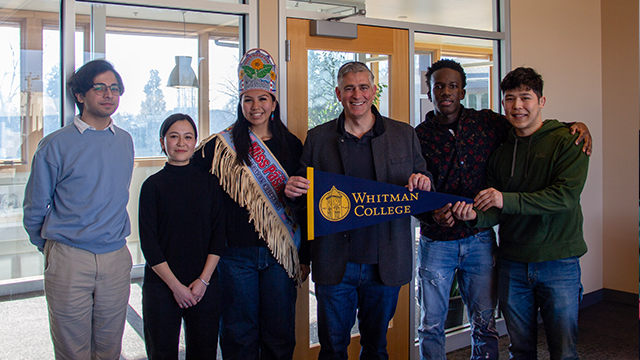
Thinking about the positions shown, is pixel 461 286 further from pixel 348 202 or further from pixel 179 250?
pixel 179 250

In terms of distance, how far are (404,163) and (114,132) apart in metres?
1.22

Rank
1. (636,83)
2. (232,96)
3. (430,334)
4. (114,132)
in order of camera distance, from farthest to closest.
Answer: (636,83) < (232,96) < (430,334) < (114,132)

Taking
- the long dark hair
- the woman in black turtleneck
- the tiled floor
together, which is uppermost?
the long dark hair

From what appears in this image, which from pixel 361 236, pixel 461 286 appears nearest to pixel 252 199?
pixel 361 236

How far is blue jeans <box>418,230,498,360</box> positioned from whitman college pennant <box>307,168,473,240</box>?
0.43 metres

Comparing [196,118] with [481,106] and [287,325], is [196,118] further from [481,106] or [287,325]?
[481,106]

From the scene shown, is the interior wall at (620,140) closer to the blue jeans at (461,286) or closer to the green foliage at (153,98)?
the blue jeans at (461,286)

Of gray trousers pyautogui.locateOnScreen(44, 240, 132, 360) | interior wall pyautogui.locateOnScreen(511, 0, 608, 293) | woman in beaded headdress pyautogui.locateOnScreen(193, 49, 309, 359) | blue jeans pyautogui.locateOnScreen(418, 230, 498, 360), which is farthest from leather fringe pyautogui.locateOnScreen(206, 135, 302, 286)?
interior wall pyautogui.locateOnScreen(511, 0, 608, 293)

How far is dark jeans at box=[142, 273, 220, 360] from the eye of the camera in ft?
5.95

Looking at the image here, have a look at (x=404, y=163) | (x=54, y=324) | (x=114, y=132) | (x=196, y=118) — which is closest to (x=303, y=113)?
(x=196, y=118)

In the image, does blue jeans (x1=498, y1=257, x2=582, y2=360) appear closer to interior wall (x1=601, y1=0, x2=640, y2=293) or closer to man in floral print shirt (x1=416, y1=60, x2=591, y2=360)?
man in floral print shirt (x1=416, y1=60, x2=591, y2=360)

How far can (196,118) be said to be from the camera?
234cm

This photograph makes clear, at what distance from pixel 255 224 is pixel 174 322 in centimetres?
50

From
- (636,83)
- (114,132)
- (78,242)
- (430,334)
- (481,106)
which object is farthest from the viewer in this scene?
(636,83)
